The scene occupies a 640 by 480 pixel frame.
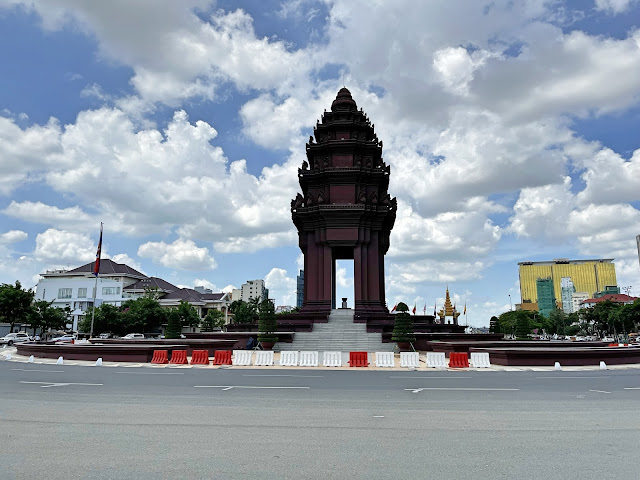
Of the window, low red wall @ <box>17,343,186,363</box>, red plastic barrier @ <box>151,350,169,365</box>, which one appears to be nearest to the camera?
red plastic barrier @ <box>151,350,169,365</box>

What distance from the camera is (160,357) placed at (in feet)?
89.8

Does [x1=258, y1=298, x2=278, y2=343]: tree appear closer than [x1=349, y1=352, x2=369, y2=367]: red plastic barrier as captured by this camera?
No

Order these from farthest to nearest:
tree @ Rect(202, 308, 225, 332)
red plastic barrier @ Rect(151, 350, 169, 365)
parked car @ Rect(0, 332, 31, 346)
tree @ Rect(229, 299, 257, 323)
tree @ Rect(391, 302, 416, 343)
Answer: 1. tree @ Rect(229, 299, 257, 323)
2. tree @ Rect(202, 308, 225, 332)
3. parked car @ Rect(0, 332, 31, 346)
4. tree @ Rect(391, 302, 416, 343)
5. red plastic barrier @ Rect(151, 350, 169, 365)

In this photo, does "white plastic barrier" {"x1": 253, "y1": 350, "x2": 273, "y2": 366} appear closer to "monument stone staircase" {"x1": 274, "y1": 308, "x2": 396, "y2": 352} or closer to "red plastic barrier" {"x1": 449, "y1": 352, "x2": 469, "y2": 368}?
"monument stone staircase" {"x1": 274, "y1": 308, "x2": 396, "y2": 352}

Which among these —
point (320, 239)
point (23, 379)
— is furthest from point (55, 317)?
point (23, 379)

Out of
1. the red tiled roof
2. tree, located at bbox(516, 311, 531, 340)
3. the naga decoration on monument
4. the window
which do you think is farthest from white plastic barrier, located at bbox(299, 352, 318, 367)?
the red tiled roof

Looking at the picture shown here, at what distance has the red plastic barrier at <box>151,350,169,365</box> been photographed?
27.2m

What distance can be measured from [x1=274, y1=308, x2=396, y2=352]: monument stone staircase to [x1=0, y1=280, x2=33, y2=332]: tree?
1668 inches

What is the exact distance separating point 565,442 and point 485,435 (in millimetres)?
1292

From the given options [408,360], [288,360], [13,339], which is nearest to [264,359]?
[288,360]

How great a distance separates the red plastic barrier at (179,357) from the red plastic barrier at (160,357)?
418 mm

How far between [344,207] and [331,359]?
17.8m

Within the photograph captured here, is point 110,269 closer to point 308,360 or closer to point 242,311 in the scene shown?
point 242,311

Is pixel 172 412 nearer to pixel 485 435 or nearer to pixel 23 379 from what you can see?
pixel 485 435
